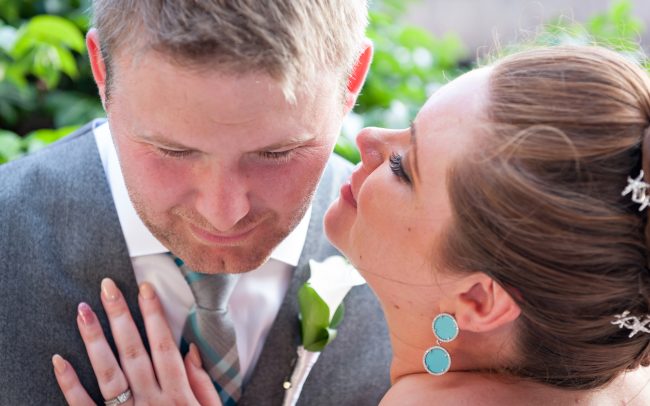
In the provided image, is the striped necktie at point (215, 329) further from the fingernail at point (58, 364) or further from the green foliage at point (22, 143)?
the green foliage at point (22, 143)

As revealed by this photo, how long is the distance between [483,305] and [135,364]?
0.84 m

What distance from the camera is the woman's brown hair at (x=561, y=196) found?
1.67 meters

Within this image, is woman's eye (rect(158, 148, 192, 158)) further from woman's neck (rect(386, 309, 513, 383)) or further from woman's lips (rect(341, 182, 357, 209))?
woman's neck (rect(386, 309, 513, 383))

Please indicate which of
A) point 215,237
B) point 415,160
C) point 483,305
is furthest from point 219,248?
point 483,305

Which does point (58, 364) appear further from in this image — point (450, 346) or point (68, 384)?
point (450, 346)

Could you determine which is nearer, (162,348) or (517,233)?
(517,233)

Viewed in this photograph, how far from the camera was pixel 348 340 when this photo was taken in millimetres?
2342

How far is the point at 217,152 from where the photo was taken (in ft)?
6.05

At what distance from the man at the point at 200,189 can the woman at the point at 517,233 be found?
0.73ft

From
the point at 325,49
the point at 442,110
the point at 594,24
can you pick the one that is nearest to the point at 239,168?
the point at 325,49

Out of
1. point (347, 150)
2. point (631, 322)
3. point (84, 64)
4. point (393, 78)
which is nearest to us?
point (631, 322)

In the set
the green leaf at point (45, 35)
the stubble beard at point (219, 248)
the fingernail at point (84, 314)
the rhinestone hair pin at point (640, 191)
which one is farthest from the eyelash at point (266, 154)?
the green leaf at point (45, 35)

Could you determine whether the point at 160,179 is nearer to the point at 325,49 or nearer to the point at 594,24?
the point at 325,49

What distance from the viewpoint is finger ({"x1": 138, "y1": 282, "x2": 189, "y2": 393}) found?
6.98 feet
